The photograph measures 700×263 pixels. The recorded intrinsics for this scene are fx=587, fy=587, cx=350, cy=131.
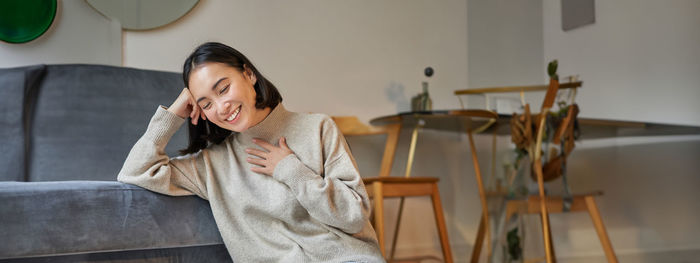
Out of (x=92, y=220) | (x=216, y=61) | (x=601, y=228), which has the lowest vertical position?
(x=601, y=228)

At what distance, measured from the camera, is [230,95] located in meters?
1.27

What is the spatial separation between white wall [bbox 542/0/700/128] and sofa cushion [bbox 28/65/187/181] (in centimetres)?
229

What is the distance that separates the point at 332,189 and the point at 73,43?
1526 millimetres

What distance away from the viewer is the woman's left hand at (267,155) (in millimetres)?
1328

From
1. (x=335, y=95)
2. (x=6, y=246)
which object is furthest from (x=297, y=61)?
(x=6, y=246)

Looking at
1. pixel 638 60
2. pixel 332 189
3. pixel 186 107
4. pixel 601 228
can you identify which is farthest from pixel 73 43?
pixel 638 60

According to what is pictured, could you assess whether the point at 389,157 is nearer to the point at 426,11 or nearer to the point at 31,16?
the point at 426,11

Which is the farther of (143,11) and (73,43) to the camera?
(143,11)

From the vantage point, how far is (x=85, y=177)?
1.85 m

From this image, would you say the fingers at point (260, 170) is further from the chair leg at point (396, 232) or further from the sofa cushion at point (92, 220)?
the chair leg at point (396, 232)

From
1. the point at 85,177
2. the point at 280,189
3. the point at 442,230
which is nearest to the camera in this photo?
the point at 280,189

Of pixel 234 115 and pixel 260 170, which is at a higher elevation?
pixel 234 115

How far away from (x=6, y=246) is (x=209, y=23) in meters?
1.60

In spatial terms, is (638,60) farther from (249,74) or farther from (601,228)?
(249,74)
